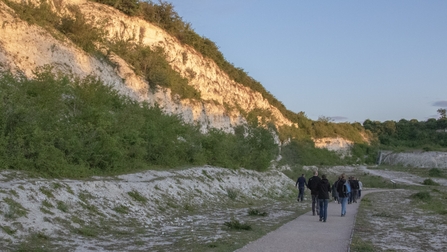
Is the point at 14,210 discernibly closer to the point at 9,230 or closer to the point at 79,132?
the point at 9,230

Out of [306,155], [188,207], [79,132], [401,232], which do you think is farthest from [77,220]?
[306,155]

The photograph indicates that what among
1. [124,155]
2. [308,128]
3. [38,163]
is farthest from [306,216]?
[308,128]

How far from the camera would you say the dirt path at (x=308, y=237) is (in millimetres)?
11445

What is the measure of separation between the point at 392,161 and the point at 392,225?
103m

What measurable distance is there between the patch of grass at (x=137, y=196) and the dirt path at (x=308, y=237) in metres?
5.61

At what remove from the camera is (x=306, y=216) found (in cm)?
1952

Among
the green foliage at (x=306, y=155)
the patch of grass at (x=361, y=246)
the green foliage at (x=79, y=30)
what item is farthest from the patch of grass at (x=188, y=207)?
the green foliage at (x=306, y=155)

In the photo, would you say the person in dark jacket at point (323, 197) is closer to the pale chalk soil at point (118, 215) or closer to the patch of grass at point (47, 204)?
the pale chalk soil at point (118, 215)

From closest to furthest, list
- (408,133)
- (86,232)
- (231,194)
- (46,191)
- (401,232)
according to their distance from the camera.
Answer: (86,232) → (46,191) → (401,232) → (231,194) → (408,133)

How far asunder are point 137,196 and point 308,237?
7.29 meters

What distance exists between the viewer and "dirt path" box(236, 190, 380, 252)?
37.6 feet

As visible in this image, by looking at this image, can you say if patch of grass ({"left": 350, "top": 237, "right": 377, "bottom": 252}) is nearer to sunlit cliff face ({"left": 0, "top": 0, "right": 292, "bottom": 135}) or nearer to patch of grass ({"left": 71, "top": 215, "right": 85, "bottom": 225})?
patch of grass ({"left": 71, "top": 215, "right": 85, "bottom": 225})

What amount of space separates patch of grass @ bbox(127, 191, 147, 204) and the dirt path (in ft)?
18.4

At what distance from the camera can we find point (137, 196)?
1748 centimetres
